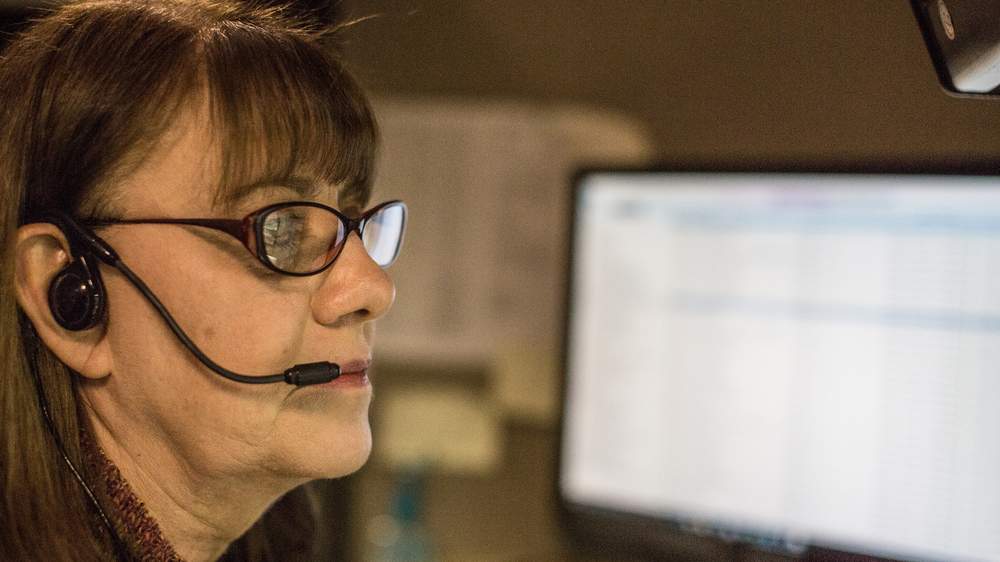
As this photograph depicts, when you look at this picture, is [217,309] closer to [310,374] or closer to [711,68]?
[310,374]

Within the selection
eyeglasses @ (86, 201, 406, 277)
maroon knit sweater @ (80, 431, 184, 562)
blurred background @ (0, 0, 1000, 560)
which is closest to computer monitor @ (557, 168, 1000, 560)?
blurred background @ (0, 0, 1000, 560)

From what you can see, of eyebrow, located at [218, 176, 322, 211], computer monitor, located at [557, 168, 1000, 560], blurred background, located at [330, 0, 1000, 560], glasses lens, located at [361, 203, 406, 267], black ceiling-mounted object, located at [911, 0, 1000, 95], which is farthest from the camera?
blurred background, located at [330, 0, 1000, 560]

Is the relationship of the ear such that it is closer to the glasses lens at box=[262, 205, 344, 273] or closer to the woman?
the woman

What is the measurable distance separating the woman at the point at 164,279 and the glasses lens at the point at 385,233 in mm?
59

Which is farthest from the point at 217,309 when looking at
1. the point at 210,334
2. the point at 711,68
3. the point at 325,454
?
the point at 711,68

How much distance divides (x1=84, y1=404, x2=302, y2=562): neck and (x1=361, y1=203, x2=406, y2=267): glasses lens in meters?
0.19

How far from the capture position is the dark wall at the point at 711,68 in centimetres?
100

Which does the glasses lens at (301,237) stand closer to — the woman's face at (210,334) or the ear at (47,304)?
the woman's face at (210,334)

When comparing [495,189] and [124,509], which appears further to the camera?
[495,189]

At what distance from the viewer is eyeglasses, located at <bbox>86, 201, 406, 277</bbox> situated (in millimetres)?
628

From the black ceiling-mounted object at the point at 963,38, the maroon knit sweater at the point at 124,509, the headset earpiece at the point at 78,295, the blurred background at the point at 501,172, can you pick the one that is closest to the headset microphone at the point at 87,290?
the headset earpiece at the point at 78,295

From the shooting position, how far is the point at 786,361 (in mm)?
975

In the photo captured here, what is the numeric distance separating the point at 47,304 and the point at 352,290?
8.0 inches

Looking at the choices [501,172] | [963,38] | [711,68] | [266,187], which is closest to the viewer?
[963,38]
